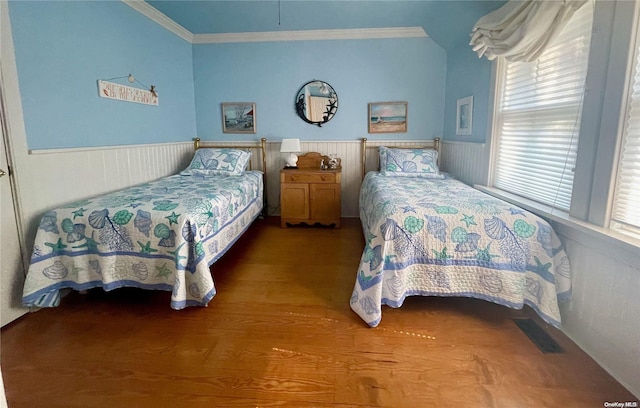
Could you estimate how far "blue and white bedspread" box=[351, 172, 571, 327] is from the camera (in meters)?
1.82

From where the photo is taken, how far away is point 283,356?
63.7 inches

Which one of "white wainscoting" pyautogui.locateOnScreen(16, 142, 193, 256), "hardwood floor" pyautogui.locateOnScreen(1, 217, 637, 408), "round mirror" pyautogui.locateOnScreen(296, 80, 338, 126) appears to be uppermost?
"round mirror" pyautogui.locateOnScreen(296, 80, 338, 126)

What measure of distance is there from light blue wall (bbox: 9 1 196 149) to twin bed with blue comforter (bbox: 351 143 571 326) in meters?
2.22

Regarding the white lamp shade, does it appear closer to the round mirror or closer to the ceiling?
the round mirror

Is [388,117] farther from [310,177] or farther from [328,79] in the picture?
[310,177]

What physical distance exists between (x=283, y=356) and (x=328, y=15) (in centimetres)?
320

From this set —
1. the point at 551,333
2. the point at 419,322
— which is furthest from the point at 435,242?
the point at 551,333

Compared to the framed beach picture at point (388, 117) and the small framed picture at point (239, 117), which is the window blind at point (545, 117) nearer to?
the framed beach picture at point (388, 117)

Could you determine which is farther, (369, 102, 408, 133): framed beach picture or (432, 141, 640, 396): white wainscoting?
(369, 102, 408, 133): framed beach picture

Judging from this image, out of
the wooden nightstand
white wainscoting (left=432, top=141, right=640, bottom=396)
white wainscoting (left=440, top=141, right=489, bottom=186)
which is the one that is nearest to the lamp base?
the wooden nightstand

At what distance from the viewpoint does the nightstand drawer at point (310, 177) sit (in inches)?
143

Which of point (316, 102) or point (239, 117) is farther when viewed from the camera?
point (239, 117)

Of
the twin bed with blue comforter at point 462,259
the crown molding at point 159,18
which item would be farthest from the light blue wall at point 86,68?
the twin bed with blue comforter at point 462,259

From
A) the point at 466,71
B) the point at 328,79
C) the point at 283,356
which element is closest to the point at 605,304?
the point at 283,356
